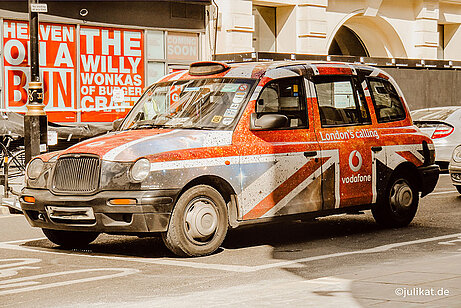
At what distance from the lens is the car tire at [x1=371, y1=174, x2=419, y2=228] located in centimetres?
1112

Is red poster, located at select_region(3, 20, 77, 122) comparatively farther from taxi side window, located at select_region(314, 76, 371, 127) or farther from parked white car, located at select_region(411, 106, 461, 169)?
taxi side window, located at select_region(314, 76, 371, 127)

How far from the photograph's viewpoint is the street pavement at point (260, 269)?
6641 millimetres

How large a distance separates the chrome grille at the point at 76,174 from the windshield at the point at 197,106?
1.02 meters

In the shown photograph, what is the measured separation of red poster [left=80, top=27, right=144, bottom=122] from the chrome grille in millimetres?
12599

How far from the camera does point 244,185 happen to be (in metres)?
9.40

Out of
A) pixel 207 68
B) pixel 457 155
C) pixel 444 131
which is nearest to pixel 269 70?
pixel 207 68

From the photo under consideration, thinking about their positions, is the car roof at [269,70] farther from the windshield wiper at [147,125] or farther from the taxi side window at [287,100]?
the windshield wiper at [147,125]

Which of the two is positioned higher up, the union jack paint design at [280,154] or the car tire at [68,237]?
the union jack paint design at [280,154]

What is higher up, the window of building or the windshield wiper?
the window of building

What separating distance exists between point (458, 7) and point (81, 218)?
2536 cm

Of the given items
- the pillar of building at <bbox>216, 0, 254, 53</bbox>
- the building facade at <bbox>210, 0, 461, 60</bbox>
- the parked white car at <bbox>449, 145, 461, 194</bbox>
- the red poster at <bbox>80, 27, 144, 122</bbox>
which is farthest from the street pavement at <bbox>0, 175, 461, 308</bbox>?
the building facade at <bbox>210, 0, 461, 60</bbox>

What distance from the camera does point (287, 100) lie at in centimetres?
1006

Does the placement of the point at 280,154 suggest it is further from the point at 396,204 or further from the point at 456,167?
the point at 456,167

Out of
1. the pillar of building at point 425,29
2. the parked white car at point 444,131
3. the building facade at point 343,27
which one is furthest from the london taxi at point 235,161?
the pillar of building at point 425,29
